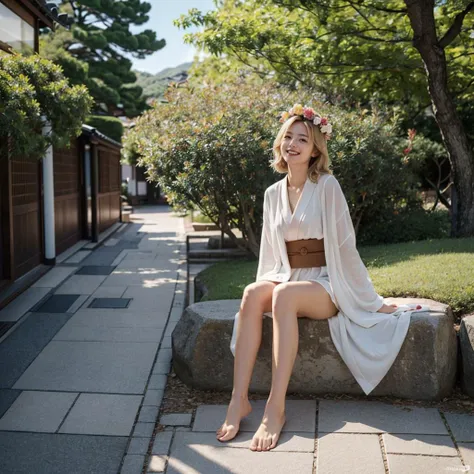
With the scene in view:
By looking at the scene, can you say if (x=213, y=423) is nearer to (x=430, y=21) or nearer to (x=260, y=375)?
(x=260, y=375)

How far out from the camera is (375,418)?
4023 mm

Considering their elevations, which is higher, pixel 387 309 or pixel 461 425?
pixel 387 309

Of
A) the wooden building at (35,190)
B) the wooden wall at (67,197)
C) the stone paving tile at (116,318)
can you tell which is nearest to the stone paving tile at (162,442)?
the stone paving tile at (116,318)

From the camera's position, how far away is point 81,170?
44.9ft

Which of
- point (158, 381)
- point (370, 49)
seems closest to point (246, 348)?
point (158, 381)

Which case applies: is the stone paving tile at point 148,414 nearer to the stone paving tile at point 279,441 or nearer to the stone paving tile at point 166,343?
the stone paving tile at point 279,441

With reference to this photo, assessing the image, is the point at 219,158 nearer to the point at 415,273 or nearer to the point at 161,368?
the point at 415,273

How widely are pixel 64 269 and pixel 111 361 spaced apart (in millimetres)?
4902

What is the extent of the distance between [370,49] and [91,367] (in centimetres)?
730

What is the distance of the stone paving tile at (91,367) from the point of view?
466 centimetres

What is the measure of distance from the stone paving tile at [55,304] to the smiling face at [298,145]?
12.5 feet

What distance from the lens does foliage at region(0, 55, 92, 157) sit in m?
5.10

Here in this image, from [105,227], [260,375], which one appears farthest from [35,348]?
[105,227]

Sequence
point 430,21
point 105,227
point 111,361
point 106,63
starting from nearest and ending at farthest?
point 111,361 < point 430,21 < point 105,227 < point 106,63
